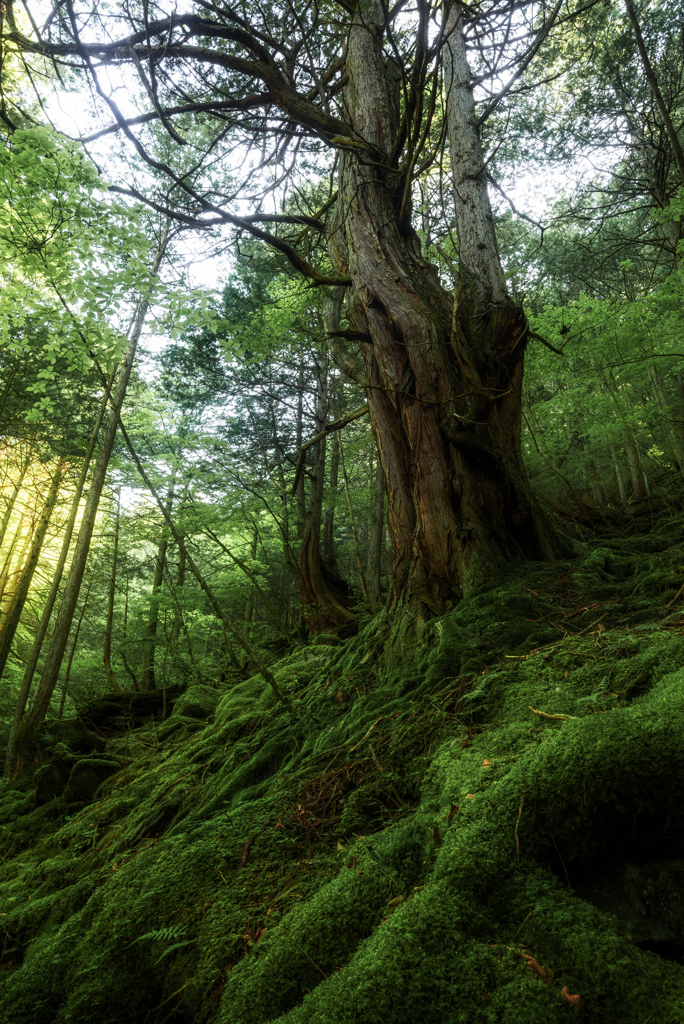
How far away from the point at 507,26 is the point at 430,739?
494 cm

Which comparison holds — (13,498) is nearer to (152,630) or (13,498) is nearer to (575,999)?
(152,630)

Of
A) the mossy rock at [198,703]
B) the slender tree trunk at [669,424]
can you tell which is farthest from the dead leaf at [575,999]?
the slender tree trunk at [669,424]

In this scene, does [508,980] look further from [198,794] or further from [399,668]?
[198,794]

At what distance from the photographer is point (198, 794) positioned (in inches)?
139

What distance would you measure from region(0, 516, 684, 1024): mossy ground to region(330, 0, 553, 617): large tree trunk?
485mm

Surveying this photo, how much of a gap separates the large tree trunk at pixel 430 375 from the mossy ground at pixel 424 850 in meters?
0.48

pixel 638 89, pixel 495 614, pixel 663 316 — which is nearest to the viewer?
pixel 495 614

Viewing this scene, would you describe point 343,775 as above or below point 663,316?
below

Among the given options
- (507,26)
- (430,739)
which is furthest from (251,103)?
(430,739)

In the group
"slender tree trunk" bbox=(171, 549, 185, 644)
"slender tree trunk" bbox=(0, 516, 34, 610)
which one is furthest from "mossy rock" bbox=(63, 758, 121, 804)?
"slender tree trunk" bbox=(0, 516, 34, 610)

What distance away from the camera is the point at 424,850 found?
1793 millimetres

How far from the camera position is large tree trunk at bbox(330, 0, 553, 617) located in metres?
3.84

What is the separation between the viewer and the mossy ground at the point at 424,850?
1.31m

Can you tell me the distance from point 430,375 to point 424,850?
11.1 ft
